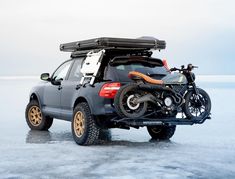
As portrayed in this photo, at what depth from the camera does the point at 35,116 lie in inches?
473

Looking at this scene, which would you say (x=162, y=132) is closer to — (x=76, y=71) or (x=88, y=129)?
(x=88, y=129)

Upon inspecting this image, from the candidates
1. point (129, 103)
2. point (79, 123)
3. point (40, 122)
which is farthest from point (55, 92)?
point (129, 103)

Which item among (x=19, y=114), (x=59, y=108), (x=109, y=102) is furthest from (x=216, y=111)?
(x=109, y=102)

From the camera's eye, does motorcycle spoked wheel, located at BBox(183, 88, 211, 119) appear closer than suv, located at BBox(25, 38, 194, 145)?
No

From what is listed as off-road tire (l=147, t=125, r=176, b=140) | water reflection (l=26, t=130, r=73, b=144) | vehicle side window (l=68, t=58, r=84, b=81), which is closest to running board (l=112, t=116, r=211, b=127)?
off-road tire (l=147, t=125, r=176, b=140)

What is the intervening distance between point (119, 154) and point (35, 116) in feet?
14.1

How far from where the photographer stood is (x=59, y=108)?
10547 mm

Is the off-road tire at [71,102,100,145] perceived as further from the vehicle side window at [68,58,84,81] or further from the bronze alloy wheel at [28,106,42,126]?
the bronze alloy wheel at [28,106,42,126]

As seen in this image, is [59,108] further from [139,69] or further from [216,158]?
[216,158]

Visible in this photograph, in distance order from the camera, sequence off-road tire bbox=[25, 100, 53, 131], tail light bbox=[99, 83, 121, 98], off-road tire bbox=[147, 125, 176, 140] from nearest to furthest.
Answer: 1. tail light bbox=[99, 83, 121, 98]
2. off-road tire bbox=[147, 125, 176, 140]
3. off-road tire bbox=[25, 100, 53, 131]

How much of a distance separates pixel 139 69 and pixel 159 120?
3.67ft

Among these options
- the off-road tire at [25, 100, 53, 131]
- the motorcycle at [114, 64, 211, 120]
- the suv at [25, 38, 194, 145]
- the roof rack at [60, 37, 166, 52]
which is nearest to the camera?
the motorcycle at [114, 64, 211, 120]

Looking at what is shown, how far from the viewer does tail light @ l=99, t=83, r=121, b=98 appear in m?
8.70

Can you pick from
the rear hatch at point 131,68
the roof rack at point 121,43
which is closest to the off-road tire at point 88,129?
the rear hatch at point 131,68
